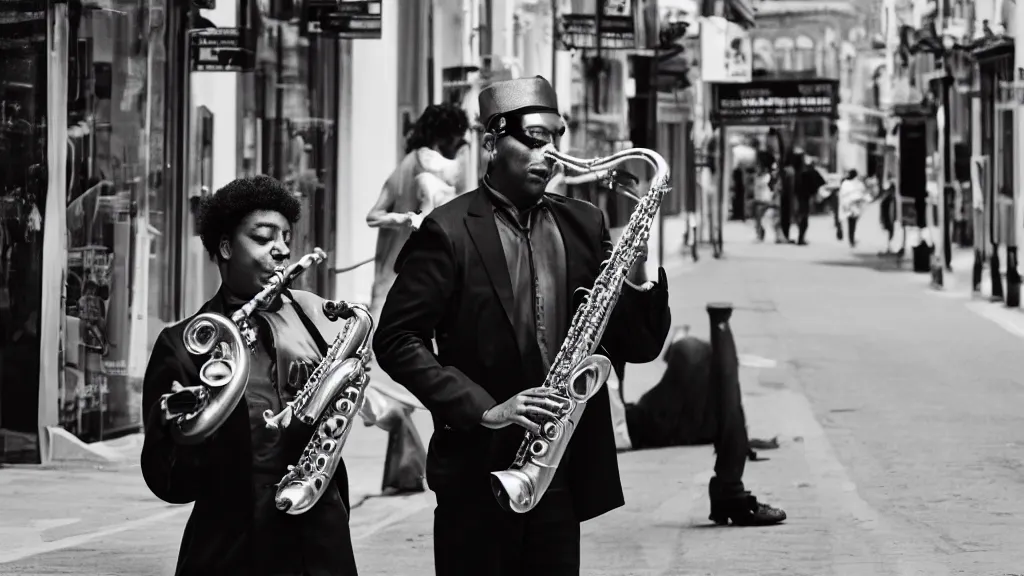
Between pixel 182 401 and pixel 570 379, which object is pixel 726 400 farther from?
pixel 182 401

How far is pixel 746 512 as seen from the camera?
993 centimetres

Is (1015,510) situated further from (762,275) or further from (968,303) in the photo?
(762,275)

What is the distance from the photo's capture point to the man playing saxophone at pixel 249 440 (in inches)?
189

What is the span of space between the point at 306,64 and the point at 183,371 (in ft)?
49.1

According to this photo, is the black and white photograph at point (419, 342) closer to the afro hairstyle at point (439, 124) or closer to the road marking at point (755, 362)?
the afro hairstyle at point (439, 124)

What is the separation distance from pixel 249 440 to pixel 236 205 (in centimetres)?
61

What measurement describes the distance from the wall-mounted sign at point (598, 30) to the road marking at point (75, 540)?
19.5 metres

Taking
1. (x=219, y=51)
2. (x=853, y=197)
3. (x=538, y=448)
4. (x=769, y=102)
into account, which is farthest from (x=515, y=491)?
(x=769, y=102)

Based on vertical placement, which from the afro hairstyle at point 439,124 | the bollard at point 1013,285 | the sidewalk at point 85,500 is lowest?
the sidewalk at point 85,500

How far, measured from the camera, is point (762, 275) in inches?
1377

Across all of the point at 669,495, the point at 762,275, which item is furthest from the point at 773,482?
the point at 762,275

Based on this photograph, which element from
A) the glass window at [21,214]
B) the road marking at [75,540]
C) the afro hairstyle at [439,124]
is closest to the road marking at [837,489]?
the afro hairstyle at [439,124]

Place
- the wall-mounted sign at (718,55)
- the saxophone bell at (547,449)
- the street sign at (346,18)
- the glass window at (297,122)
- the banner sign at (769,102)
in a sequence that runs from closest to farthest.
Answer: the saxophone bell at (547,449)
the street sign at (346,18)
the glass window at (297,122)
the banner sign at (769,102)
the wall-mounted sign at (718,55)

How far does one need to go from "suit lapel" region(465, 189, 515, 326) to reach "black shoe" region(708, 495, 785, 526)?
4903 millimetres
